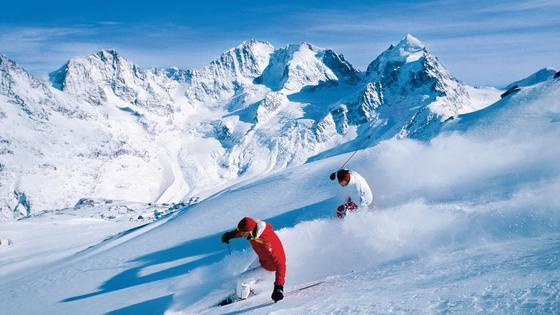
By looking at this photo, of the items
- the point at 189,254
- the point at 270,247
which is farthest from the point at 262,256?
the point at 189,254

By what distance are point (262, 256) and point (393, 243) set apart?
2.72 metres

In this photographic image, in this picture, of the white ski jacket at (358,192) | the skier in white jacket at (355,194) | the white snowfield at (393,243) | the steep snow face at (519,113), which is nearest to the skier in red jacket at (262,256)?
the white snowfield at (393,243)

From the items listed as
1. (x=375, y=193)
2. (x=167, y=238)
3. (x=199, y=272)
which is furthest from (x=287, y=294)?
(x=167, y=238)

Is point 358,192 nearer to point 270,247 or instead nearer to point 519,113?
point 270,247

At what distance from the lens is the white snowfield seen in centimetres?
677

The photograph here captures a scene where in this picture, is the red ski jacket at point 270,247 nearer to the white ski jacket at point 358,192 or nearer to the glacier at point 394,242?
the glacier at point 394,242

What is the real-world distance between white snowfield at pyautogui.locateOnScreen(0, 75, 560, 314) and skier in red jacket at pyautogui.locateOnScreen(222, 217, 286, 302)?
0.99ft

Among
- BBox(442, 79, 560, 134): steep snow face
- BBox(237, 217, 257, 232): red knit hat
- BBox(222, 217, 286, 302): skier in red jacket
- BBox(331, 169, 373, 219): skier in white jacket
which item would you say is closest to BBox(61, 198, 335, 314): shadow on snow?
BBox(331, 169, 373, 219): skier in white jacket

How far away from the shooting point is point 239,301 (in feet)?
30.6

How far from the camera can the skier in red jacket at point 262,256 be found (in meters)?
8.74

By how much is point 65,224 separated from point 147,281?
63108 millimetres

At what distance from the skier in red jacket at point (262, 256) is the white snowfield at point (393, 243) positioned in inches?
11.9

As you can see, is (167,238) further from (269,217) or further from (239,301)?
(239,301)

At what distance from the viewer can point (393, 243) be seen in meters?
9.76
